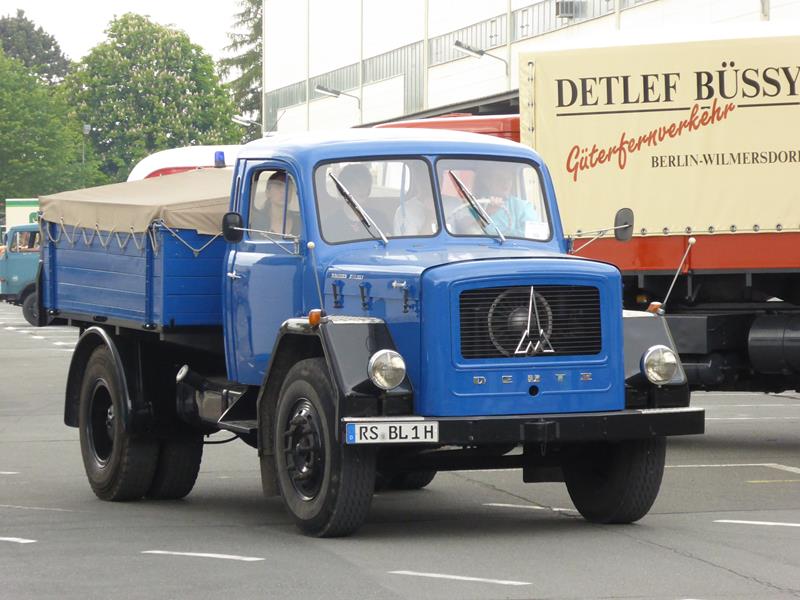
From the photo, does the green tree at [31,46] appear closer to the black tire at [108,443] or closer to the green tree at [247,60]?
the green tree at [247,60]

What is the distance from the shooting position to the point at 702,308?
1588 centimetres

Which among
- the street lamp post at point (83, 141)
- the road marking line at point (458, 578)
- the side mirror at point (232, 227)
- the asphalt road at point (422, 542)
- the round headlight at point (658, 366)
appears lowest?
the asphalt road at point (422, 542)

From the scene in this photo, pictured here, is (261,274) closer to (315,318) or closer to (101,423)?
(315,318)

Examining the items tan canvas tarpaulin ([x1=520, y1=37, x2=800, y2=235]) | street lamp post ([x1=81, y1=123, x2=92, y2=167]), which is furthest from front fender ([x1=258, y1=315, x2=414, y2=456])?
street lamp post ([x1=81, y1=123, x2=92, y2=167])

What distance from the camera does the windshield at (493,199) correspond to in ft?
36.9

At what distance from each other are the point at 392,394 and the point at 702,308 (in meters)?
6.49

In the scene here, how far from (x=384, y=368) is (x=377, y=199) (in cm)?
164

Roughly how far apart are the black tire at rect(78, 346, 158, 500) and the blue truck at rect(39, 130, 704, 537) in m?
0.02

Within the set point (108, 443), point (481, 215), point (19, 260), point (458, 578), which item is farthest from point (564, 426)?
point (19, 260)

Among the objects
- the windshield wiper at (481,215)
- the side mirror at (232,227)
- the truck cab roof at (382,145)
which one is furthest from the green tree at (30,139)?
the windshield wiper at (481,215)

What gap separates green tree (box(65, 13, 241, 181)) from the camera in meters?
109

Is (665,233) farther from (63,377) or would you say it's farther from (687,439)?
(63,377)

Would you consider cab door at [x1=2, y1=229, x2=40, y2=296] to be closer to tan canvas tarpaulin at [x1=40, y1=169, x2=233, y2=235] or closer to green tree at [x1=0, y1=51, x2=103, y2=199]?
tan canvas tarpaulin at [x1=40, y1=169, x2=233, y2=235]

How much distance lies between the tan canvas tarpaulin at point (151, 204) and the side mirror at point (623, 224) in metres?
2.62
